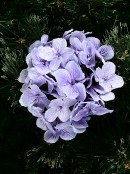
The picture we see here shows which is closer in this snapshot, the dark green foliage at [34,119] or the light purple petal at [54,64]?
the light purple petal at [54,64]

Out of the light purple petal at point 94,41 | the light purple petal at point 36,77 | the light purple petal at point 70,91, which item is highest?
the light purple petal at point 36,77

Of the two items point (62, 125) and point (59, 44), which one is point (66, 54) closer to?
point (59, 44)

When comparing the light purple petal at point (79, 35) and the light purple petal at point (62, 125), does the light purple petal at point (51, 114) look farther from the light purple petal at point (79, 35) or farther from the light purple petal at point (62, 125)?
the light purple petal at point (79, 35)

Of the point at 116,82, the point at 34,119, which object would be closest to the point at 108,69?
the point at 116,82

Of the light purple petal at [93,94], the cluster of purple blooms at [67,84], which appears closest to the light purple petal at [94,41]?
the cluster of purple blooms at [67,84]

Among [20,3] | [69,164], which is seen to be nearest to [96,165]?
[69,164]

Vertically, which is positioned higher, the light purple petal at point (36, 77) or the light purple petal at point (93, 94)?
the light purple petal at point (36, 77)

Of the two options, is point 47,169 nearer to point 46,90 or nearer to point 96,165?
point 96,165
